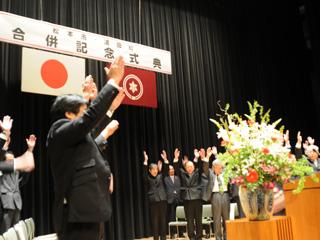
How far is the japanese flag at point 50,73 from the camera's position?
661cm

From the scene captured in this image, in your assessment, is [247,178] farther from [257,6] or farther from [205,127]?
[257,6]

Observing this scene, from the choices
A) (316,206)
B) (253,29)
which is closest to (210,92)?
(253,29)

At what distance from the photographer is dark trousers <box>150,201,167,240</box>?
703 centimetres

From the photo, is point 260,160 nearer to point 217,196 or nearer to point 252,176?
point 252,176

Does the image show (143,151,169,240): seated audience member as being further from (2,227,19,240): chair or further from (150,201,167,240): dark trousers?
(2,227,19,240): chair

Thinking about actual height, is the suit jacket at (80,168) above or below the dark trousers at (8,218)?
above

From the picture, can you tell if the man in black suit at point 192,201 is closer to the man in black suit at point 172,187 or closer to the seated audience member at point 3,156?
the man in black suit at point 172,187

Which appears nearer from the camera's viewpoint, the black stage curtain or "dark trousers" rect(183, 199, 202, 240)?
"dark trousers" rect(183, 199, 202, 240)

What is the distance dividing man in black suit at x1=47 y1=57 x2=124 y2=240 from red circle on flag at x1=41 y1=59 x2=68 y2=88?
513cm

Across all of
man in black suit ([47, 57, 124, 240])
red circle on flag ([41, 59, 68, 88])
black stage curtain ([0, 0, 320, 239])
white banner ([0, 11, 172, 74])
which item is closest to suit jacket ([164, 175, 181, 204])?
black stage curtain ([0, 0, 320, 239])

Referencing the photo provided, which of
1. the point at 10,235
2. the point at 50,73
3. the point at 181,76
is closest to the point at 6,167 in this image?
the point at 10,235

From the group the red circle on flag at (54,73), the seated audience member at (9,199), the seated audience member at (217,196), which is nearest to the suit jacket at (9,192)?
the seated audience member at (9,199)

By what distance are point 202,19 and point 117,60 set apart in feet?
30.7

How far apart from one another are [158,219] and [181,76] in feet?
13.4
